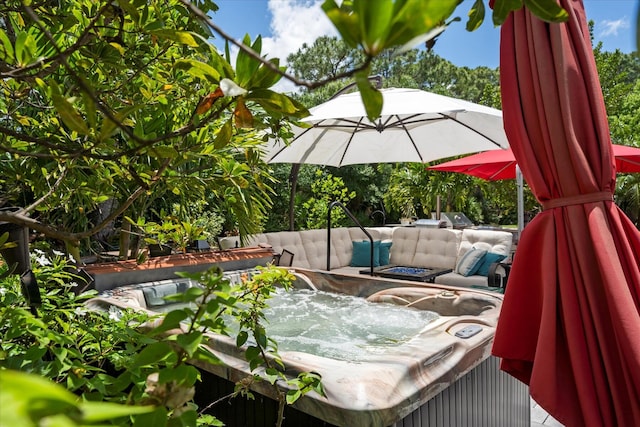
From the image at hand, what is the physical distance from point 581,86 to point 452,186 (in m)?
10.3

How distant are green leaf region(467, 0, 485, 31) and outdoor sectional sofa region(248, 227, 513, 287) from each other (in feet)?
16.6

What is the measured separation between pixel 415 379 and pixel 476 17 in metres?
1.48

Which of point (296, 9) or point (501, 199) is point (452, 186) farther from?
point (296, 9)

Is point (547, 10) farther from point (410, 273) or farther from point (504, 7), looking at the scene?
point (410, 273)

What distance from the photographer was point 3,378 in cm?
18

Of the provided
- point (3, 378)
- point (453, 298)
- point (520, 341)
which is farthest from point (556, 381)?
point (453, 298)

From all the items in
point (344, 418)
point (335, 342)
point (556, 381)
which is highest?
point (556, 381)

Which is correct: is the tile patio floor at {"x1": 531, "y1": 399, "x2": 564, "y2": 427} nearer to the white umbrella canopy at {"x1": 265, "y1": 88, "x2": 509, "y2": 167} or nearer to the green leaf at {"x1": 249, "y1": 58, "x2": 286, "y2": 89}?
the white umbrella canopy at {"x1": 265, "y1": 88, "x2": 509, "y2": 167}

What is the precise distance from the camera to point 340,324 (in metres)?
3.73

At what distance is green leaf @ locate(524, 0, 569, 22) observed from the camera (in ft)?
1.61

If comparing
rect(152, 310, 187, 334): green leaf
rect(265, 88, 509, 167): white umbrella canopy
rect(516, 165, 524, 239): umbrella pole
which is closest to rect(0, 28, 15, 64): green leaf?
rect(152, 310, 187, 334): green leaf

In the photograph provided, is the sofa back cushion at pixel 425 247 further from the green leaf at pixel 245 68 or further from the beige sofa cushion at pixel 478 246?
the green leaf at pixel 245 68

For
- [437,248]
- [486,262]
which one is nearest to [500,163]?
[486,262]

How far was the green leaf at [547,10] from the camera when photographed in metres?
0.49
